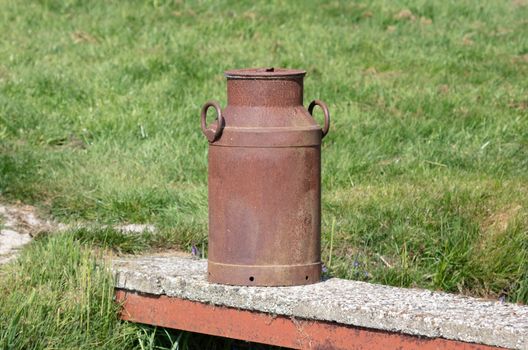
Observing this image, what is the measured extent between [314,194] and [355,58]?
14.9 feet

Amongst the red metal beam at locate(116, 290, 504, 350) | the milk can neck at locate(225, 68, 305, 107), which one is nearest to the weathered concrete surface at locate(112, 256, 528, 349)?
the red metal beam at locate(116, 290, 504, 350)

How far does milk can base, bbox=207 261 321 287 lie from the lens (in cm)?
438

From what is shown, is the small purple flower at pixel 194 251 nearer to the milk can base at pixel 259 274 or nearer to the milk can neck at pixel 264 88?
the milk can base at pixel 259 274

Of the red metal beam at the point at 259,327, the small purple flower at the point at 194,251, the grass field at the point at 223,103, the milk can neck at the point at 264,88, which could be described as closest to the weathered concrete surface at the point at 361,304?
the red metal beam at the point at 259,327

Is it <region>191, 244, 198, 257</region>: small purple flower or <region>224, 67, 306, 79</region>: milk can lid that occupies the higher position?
<region>224, 67, 306, 79</region>: milk can lid

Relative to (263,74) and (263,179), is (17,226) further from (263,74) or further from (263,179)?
(263,74)

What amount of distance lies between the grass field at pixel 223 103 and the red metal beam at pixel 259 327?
0.14 m

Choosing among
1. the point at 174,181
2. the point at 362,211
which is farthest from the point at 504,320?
the point at 174,181

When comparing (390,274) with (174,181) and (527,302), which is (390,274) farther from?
(174,181)

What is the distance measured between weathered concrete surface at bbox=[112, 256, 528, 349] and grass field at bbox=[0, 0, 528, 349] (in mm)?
296

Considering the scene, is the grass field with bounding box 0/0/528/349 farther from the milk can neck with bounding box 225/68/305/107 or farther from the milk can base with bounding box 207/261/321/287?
the milk can neck with bounding box 225/68/305/107

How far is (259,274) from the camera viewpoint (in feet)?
14.4

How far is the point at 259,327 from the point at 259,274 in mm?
227

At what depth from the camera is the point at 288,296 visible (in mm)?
4242
